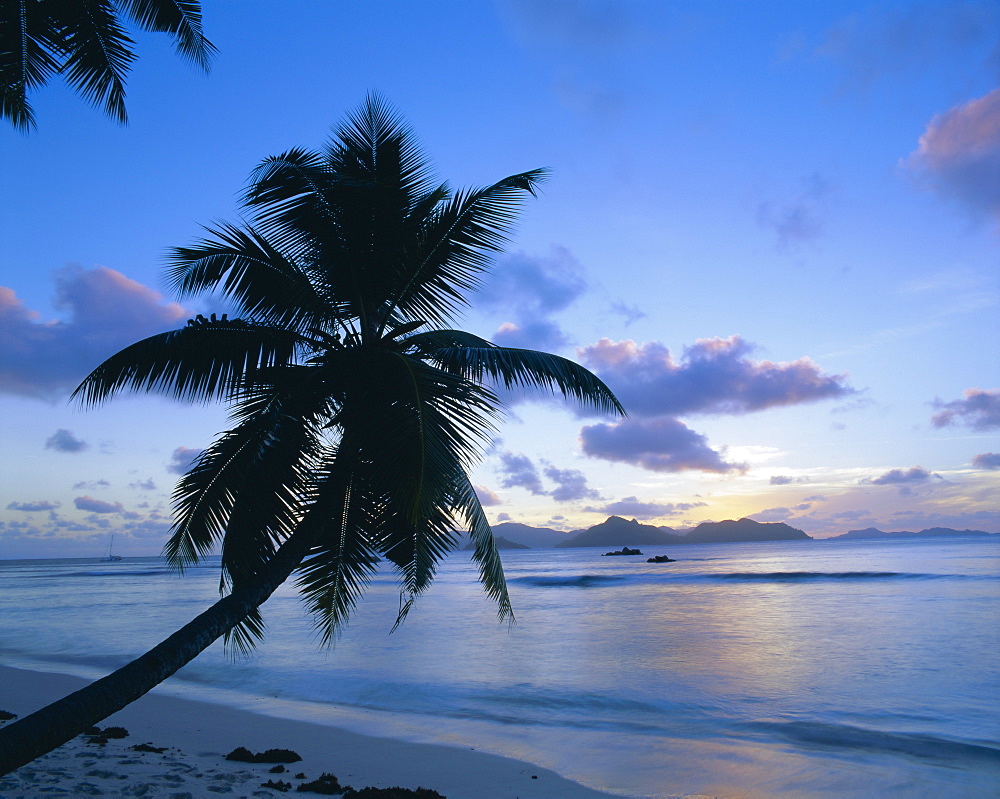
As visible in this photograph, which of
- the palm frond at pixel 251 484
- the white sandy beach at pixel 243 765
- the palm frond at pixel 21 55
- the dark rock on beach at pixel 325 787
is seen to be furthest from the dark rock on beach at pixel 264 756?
the palm frond at pixel 21 55

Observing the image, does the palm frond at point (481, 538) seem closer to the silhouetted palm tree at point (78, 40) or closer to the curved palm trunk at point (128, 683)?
the curved palm trunk at point (128, 683)

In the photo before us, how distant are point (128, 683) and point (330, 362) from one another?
2711 mm

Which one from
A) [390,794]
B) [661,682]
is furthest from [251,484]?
[661,682]

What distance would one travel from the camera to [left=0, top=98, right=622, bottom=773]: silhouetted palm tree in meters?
5.36

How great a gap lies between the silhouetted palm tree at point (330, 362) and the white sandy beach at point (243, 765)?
221 centimetres

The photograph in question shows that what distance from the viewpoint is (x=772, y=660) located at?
17.1 meters

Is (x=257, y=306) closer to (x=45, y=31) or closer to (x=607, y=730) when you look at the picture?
(x=45, y=31)

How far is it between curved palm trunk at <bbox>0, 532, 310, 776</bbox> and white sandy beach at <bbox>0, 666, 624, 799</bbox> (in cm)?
292

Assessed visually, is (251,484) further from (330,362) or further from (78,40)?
(78,40)

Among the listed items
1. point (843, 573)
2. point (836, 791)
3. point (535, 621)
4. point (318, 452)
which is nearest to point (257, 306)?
Result: point (318, 452)

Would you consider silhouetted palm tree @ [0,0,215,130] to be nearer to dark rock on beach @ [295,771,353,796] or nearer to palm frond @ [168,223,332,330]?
palm frond @ [168,223,332,330]

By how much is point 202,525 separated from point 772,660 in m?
16.0

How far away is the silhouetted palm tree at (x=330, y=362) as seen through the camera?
536 cm

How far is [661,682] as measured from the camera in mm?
14672
